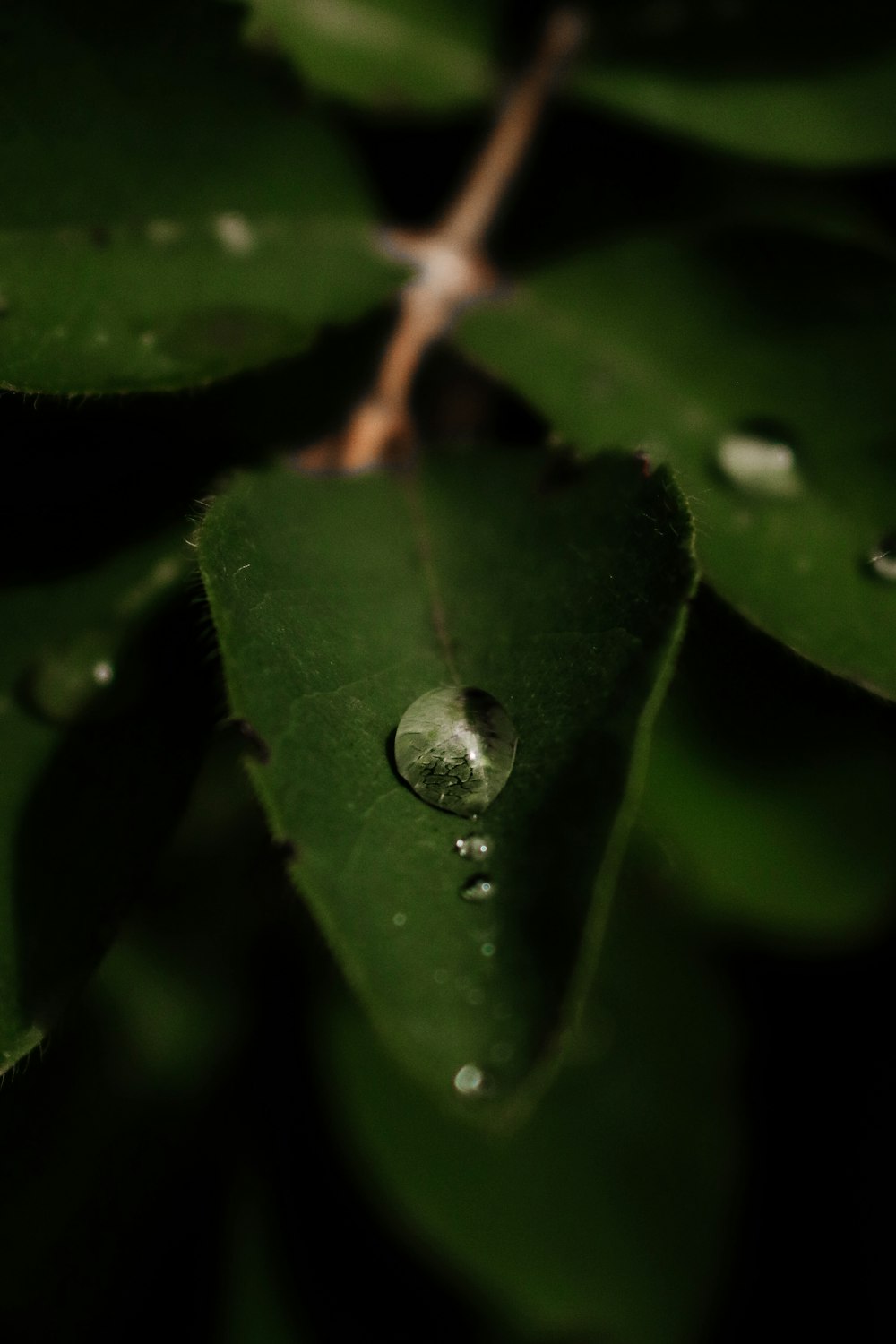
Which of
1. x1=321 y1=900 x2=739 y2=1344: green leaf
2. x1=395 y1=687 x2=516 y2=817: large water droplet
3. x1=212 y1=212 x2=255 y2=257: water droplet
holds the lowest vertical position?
x1=321 y1=900 x2=739 y2=1344: green leaf

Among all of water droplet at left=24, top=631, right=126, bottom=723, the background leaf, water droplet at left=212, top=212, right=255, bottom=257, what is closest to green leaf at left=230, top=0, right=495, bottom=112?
the background leaf

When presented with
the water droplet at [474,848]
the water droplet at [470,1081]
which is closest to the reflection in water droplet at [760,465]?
the water droplet at [474,848]

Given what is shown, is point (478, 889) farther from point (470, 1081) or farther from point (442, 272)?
point (442, 272)

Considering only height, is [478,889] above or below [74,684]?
above

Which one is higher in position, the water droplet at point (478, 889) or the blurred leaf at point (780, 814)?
the water droplet at point (478, 889)

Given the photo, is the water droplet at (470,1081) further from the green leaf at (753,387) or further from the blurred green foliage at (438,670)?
the green leaf at (753,387)

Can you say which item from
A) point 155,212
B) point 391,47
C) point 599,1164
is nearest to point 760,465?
point 155,212

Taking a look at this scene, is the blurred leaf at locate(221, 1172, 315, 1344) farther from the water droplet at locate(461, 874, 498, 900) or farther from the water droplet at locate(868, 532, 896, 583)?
the water droplet at locate(868, 532, 896, 583)

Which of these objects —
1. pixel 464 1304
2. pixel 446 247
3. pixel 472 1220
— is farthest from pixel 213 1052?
pixel 446 247
